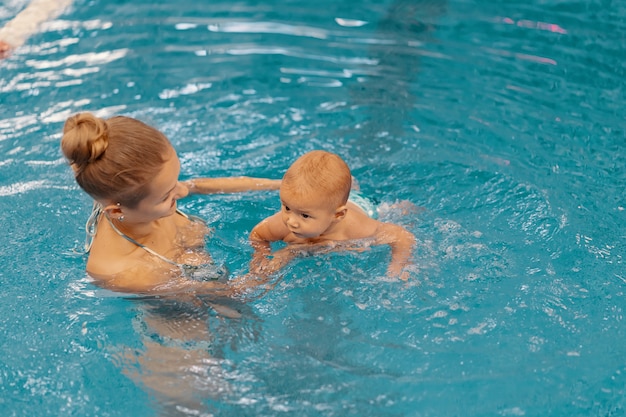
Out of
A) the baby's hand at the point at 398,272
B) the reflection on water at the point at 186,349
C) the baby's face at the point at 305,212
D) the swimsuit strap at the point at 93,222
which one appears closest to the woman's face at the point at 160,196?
the swimsuit strap at the point at 93,222

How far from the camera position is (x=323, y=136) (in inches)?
191

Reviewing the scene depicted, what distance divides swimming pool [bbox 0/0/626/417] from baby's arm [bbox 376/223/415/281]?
0.23 feet

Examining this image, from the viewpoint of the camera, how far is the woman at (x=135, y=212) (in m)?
2.64

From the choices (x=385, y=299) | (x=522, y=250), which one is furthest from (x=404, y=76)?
(x=385, y=299)

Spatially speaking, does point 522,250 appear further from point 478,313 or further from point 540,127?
point 540,127

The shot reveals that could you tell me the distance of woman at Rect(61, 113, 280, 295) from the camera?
8.66 feet

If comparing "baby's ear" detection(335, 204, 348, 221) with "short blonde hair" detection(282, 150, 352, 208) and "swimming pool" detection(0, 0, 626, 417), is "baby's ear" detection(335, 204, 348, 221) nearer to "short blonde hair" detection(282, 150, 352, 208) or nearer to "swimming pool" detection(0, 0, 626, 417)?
"short blonde hair" detection(282, 150, 352, 208)

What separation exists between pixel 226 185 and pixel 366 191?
970mm

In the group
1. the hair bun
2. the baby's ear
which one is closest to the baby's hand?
the baby's ear

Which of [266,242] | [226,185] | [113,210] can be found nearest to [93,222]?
[113,210]

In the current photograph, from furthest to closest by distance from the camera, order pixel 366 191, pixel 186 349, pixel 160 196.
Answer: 1. pixel 366 191
2. pixel 186 349
3. pixel 160 196

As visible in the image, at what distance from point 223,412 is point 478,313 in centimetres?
122

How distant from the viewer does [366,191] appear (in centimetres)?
430

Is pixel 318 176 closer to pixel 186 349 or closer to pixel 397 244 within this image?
pixel 397 244
